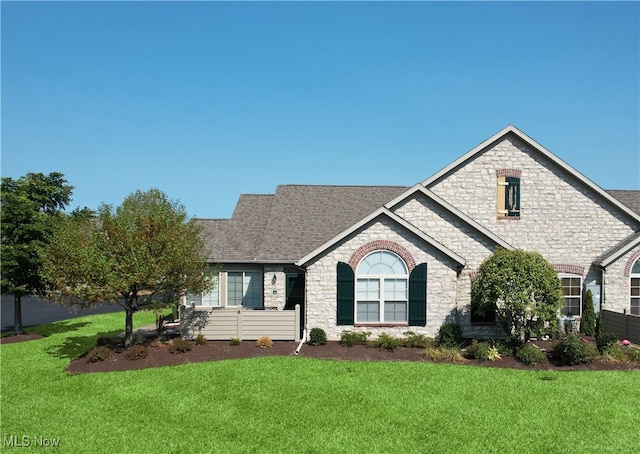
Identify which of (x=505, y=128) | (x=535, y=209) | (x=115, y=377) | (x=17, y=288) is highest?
(x=505, y=128)

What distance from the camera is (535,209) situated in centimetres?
2198

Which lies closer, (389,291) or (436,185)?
(389,291)

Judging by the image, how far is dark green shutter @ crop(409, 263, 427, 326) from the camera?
62.3 feet

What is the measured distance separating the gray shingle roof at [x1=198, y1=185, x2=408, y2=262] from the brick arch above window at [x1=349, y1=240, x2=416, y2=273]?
15.4 feet

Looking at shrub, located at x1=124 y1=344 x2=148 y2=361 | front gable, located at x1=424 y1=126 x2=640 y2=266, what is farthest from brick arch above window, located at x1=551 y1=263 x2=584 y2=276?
shrub, located at x1=124 y1=344 x2=148 y2=361

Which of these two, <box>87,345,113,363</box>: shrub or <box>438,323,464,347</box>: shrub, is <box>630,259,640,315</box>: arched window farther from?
<box>87,345,113,363</box>: shrub

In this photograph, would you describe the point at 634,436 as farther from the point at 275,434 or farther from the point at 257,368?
the point at 257,368

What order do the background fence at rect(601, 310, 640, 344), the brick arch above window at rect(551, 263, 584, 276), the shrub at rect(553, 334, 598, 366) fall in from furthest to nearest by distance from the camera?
1. the brick arch above window at rect(551, 263, 584, 276)
2. the background fence at rect(601, 310, 640, 344)
3. the shrub at rect(553, 334, 598, 366)

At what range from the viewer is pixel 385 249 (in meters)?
19.1

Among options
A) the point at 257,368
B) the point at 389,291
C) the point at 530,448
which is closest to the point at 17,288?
the point at 257,368

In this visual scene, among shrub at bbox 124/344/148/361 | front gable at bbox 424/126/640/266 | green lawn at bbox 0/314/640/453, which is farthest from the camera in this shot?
front gable at bbox 424/126/640/266

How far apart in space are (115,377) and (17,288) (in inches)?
414

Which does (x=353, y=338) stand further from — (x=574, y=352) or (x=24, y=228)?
(x=24, y=228)

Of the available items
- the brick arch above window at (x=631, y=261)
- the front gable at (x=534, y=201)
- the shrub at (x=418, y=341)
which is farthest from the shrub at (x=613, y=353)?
the shrub at (x=418, y=341)
